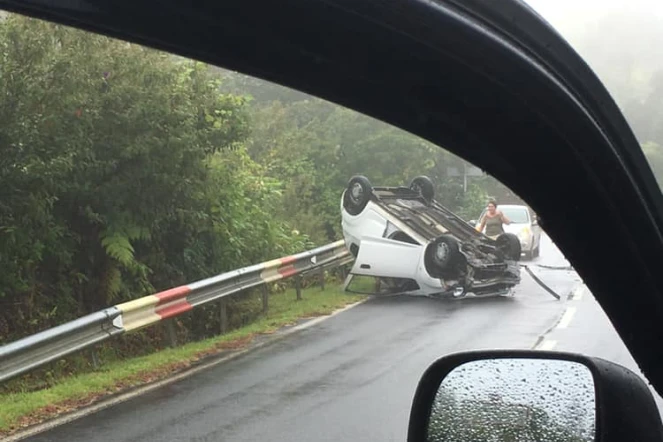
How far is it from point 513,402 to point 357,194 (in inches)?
414

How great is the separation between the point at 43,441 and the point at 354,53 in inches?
209

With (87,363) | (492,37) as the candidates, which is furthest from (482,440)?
(87,363)

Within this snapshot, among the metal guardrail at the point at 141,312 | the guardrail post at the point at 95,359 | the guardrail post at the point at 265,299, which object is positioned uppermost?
the metal guardrail at the point at 141,312

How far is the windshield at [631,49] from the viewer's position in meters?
2.85

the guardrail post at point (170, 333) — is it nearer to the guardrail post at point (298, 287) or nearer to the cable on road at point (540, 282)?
the guardrail post at point (298, 287)

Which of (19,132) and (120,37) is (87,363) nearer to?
(19,132)

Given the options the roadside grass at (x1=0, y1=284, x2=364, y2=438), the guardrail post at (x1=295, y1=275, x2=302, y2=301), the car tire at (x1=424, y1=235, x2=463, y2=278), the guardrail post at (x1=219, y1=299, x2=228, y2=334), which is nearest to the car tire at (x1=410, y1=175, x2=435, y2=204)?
the car tire at (x1=424, y1=235, x2=463, y2=278)

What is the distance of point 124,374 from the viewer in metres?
8.25

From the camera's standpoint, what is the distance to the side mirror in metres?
1.51

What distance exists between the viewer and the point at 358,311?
1208 centimetres

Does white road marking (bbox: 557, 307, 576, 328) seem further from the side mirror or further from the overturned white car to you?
the side mirror

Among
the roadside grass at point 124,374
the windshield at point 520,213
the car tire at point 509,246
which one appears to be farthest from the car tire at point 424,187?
the windshield at point 520,213

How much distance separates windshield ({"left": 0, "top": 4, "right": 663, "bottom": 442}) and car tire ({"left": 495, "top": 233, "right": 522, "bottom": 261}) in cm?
6

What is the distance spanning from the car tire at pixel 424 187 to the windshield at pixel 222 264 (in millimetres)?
51
